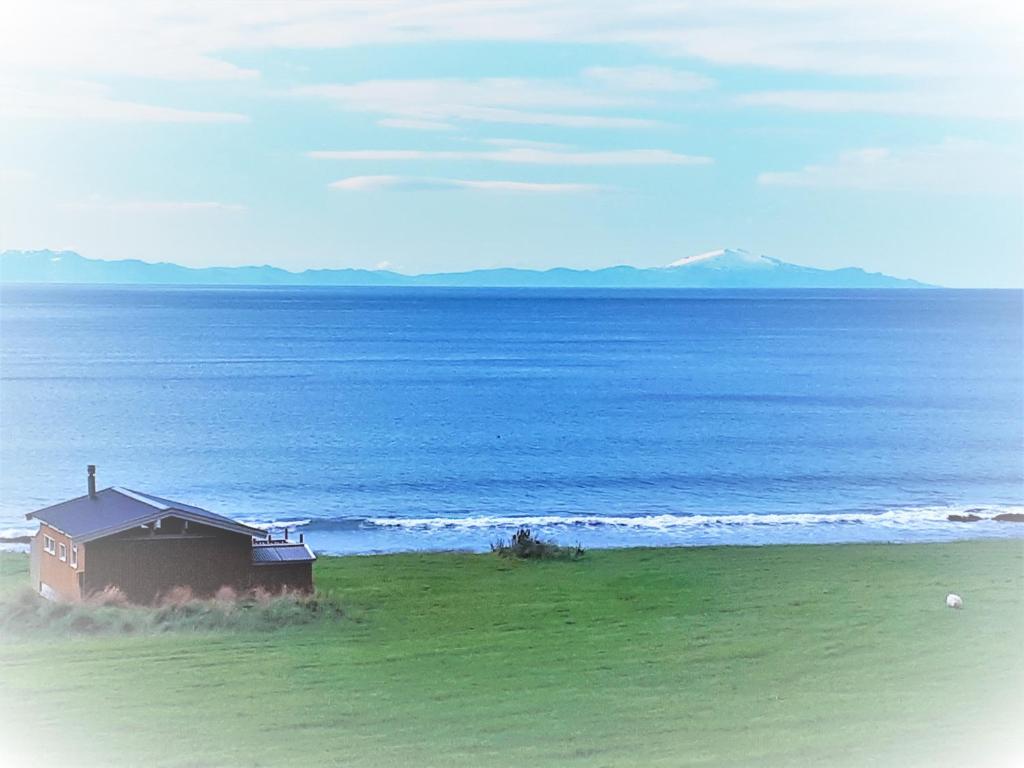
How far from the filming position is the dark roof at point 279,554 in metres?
30.6

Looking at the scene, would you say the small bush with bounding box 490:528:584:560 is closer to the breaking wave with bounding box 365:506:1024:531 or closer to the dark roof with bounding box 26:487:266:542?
the breaking wave with bounding box 365:506:1024:531

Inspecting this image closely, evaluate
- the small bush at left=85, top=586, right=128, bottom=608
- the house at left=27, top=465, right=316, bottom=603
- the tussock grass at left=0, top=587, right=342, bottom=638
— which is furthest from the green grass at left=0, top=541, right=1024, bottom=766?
the house at left=27, top=465, right=316, bottom=603

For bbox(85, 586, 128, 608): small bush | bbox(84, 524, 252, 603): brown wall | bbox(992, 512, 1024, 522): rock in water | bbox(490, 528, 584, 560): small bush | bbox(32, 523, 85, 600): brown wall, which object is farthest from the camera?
bbox(992, 512, 1024, 522): rock in water

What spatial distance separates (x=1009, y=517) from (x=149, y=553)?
1378 inches

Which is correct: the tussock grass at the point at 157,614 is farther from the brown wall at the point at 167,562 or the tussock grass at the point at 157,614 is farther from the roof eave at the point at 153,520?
the roof eave at the point at 153,520

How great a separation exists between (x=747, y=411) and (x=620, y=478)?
28.9m

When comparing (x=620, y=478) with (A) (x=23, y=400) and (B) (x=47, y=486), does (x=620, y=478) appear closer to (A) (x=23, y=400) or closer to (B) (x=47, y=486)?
(B) (x=47, y=486)

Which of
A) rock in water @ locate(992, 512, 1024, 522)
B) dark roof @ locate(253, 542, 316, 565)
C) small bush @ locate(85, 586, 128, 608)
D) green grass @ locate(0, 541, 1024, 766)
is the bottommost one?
rock in water @ locate(992, 512, 1024, 522)

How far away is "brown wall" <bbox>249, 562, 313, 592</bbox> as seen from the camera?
30391 mm

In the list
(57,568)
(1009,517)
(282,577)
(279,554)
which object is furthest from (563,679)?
(1009,517)

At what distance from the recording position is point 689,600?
3225 centimetres

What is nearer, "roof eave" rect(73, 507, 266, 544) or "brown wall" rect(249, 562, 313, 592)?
"roof eave" rect(73, 507, 266, 544)

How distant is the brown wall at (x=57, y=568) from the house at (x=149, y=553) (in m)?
0.02

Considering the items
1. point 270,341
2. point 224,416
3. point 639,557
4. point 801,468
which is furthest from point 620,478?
point 270,341
